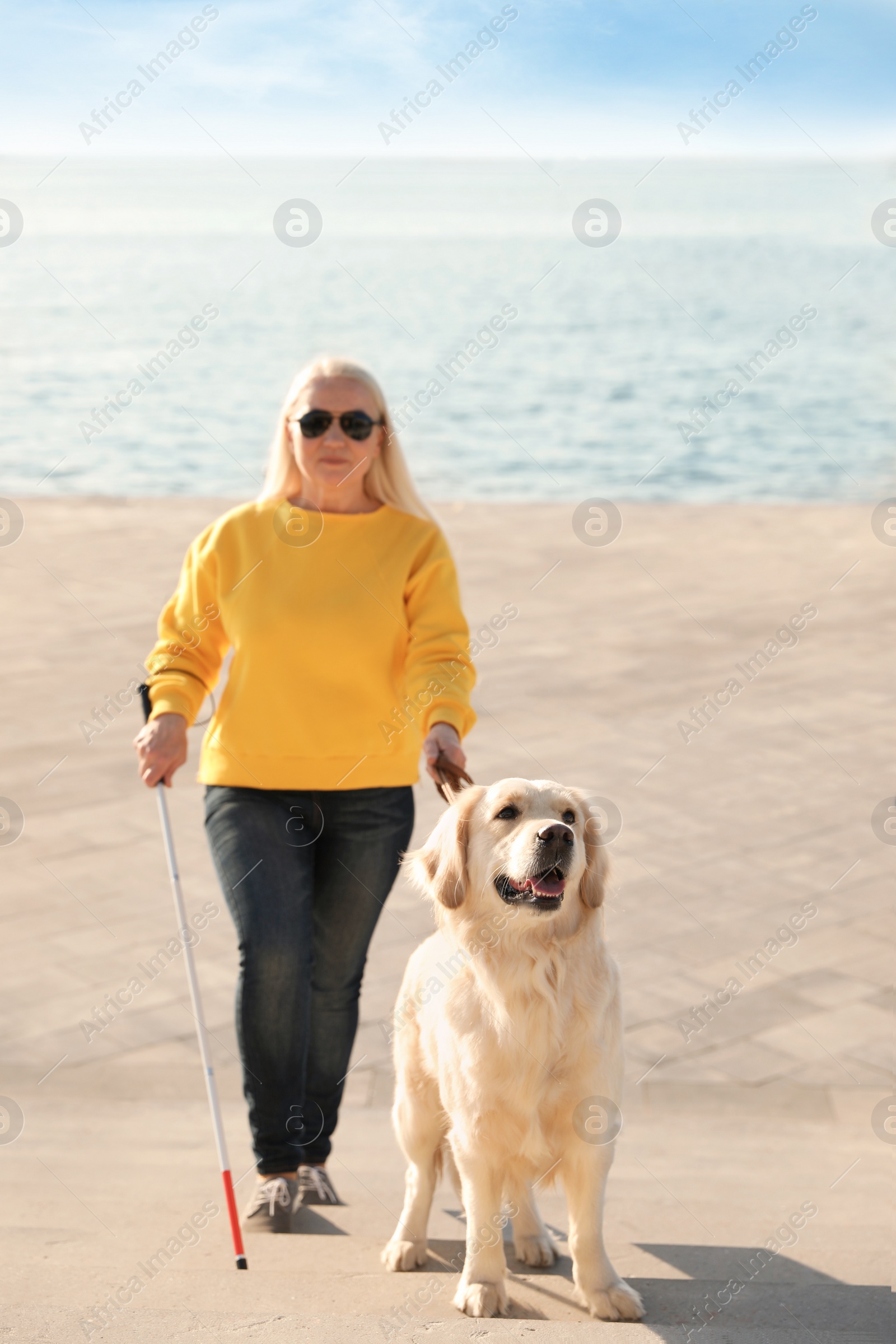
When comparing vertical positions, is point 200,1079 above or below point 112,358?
below

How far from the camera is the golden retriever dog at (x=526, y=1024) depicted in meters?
3.11

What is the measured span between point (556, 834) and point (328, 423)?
1375 mm

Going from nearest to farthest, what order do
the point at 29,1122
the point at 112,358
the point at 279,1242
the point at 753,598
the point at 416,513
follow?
the point at 279,1242 → the point at 416,513 → the point at 29,1122 → the point at 753,598 → the point at 112,358

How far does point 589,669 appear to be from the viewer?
9992 millimetres

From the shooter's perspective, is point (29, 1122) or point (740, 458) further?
point (740, 458)

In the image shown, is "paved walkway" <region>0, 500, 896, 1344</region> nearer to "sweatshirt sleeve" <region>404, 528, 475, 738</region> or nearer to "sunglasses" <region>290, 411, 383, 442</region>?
"sweatshirt sleeve" <region>404, 528, 475, 738</region>

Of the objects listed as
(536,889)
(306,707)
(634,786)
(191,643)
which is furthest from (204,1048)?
(634,786)


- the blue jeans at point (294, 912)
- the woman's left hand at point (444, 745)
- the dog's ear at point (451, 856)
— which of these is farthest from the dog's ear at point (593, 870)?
the blue jeans at point (294, 912)

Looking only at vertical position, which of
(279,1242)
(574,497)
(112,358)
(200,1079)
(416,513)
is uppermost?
(112,358)

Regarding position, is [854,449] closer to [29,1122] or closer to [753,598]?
[753,598]

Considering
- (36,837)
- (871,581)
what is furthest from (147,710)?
(871,581)

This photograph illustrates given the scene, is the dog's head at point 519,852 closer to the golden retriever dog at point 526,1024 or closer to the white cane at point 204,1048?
the golden retriever dog at point 526,1024

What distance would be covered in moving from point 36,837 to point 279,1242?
3761 millimetres

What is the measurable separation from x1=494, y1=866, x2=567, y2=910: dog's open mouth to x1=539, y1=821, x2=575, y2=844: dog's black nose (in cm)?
6
